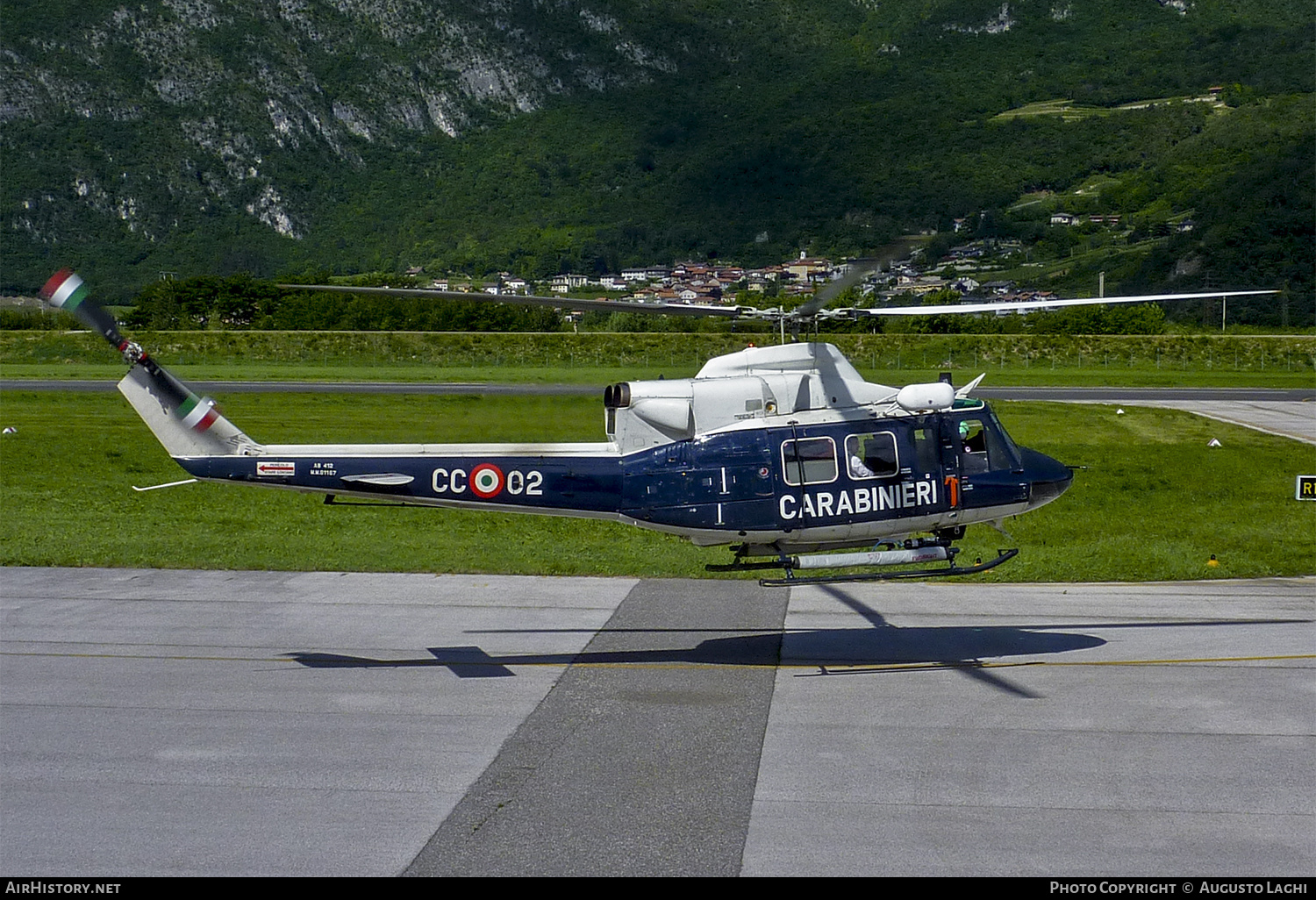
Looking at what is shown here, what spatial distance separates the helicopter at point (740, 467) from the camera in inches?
612

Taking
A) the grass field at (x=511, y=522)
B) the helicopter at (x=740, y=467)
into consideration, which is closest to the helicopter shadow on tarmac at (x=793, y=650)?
the helicopter at (x=740, y=467)

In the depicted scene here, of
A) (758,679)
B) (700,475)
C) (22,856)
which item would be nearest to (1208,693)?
(758,679)

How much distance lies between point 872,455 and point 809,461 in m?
0.82

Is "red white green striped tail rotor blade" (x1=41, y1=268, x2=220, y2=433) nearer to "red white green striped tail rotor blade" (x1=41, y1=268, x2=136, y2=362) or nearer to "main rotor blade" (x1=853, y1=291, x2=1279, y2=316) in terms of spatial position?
"red white green striped tail rotor blade" (x1=41, y1=268, x2=136, y2=362)

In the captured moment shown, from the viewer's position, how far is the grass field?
21250 mm

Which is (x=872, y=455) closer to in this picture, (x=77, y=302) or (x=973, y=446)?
(x=973, y=446)

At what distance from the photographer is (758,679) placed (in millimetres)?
15297

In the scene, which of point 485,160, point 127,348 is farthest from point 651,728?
point 485,160

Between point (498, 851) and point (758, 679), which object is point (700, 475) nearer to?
point (758, 679)

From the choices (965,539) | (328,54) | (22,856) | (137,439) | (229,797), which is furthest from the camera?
(328,54)

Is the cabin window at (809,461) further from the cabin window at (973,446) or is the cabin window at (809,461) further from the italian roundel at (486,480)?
the italian roundel at (486,480)

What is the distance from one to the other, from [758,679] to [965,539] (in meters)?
9.87

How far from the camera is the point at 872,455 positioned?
15875 mm

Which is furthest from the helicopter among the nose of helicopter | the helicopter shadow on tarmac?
the helicopter shadow on tarmac
